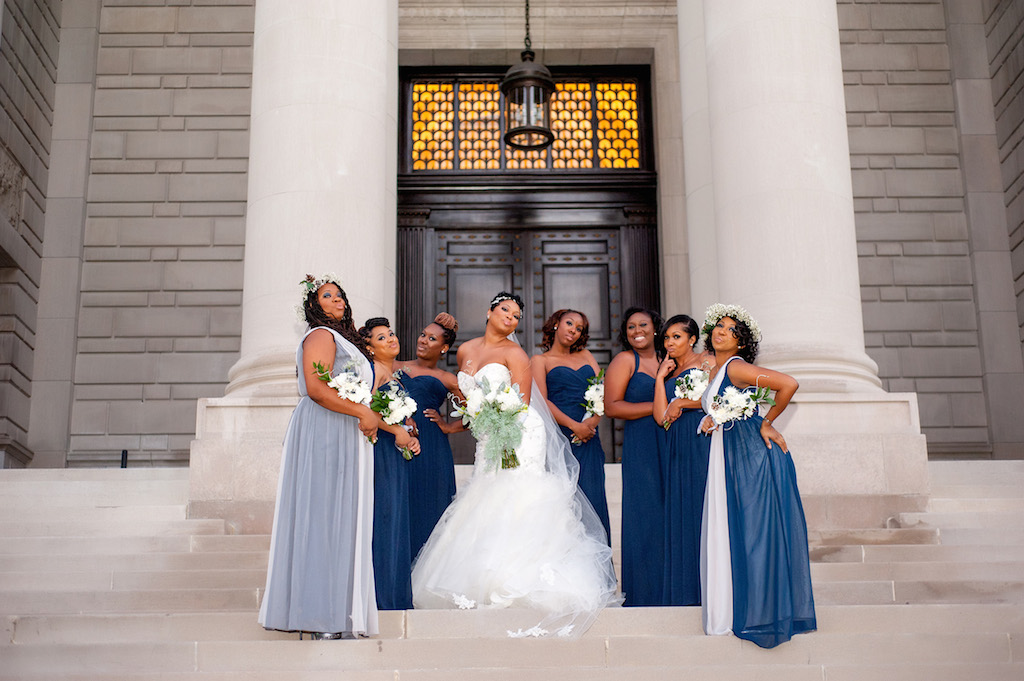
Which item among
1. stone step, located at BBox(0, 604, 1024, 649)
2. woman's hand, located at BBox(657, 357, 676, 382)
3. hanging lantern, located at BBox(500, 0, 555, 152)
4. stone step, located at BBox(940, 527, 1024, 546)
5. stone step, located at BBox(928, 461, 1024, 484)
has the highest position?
hanging lantern, located at BBox(500, 0, 555, 152)

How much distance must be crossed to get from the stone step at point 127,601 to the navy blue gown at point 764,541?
3.15 meters

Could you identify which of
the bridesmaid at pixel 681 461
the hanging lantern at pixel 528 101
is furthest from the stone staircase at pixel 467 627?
the hanging lantern at pixel 528 101

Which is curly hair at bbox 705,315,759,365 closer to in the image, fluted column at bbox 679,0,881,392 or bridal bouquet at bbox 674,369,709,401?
bridal bouquet at bbox 674,369,709,401

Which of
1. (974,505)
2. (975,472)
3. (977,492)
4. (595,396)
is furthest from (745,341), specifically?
(975,472)

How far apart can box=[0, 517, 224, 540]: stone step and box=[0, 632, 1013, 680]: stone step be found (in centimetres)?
218

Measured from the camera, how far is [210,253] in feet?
50.8

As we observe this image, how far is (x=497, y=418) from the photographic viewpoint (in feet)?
25.7

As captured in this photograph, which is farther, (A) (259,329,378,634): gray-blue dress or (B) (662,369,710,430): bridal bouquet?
(B) (662,369,710,430): bridal bouquet

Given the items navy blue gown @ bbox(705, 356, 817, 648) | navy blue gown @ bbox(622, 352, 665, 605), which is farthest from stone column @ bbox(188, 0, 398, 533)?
navy blue gown @ bbox(705, 356, 817, 648)

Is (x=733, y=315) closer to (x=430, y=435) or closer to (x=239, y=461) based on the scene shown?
(x=430, y=435)

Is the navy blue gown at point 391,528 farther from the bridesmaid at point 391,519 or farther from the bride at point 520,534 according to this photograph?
the bride at point 520,534

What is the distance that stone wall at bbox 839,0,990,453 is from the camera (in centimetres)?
1507

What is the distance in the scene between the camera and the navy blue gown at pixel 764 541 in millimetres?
6551

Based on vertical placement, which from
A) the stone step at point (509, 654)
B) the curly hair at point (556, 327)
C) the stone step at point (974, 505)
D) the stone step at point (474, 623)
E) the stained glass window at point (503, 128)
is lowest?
the stone step at point (509, 654)
